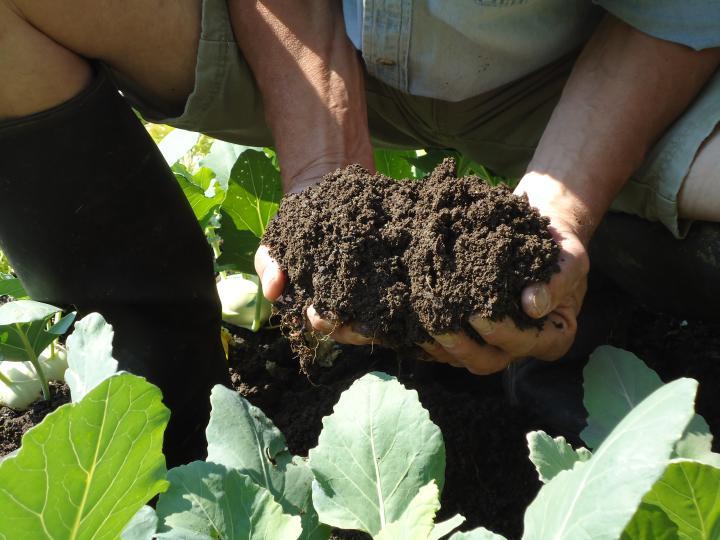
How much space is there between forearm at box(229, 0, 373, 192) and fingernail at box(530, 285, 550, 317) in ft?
1.40

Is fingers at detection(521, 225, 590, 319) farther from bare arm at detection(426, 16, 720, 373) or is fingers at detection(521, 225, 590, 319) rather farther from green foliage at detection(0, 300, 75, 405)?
green foliage at detection(0, 300, 75, 405)

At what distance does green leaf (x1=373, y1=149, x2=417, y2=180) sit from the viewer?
79.5 inches

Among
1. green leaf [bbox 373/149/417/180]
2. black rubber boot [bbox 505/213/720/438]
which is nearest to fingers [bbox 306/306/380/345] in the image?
black rubber boot [bbox 505/213/720/438]

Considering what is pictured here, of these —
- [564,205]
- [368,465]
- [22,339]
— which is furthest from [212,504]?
[22,339]

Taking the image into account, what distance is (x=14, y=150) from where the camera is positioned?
1306 mm

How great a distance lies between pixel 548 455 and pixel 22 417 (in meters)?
1.23

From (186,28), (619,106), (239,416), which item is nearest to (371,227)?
(239,416)

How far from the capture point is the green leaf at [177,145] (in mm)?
2008

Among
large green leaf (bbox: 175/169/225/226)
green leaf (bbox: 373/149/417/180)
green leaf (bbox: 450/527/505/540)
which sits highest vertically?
green leaf (bbox: 450/527/505/540)

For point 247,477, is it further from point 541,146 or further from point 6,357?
point 6,357

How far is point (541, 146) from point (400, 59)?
11.7 inches

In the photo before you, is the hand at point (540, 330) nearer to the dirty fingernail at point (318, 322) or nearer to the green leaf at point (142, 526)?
the dirty fingernail at point (318, 322)

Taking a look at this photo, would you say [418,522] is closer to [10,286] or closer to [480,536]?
[480,536]

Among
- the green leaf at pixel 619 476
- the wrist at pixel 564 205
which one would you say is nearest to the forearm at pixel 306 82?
the wrist at pixel 564 205
